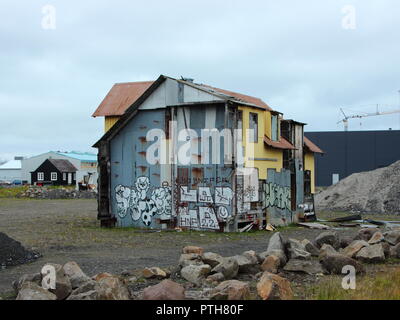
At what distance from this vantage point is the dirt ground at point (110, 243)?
1273cm

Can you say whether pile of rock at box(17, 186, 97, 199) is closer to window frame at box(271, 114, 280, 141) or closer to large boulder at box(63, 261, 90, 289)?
window frame at box(271, 114, 280, 141)

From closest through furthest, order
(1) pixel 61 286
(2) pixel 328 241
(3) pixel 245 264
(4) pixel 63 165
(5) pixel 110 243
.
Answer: (1) pixel 61 286, (3) pixel 245 264, (2) pixel 328 241, (5) pixel 110 243, (4) pixel 63 165

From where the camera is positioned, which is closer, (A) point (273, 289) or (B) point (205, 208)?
(A) point (273, 289)

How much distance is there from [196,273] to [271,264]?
190cm

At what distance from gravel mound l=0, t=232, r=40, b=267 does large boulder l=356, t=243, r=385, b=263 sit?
8.54m

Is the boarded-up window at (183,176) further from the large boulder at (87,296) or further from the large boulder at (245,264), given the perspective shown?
the large boulder at (87,296)

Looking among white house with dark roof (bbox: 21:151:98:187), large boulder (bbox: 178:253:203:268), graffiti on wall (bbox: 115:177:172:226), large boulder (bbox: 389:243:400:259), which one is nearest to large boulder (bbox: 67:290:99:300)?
large boulder (bbox: 178:253:203:268)

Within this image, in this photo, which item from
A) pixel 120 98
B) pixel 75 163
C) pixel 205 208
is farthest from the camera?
pixel 75 163

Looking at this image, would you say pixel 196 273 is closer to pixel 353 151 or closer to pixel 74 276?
pixel 74 276

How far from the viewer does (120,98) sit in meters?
32.5

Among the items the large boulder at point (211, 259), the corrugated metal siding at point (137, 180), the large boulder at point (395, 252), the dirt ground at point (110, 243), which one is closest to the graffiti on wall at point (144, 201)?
the corrugated metal siding at point (137, 180)

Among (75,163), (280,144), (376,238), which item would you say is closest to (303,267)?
(376,238)

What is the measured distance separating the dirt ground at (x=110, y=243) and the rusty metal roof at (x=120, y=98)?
8564 mm

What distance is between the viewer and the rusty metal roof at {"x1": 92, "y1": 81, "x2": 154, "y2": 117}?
103 feet
